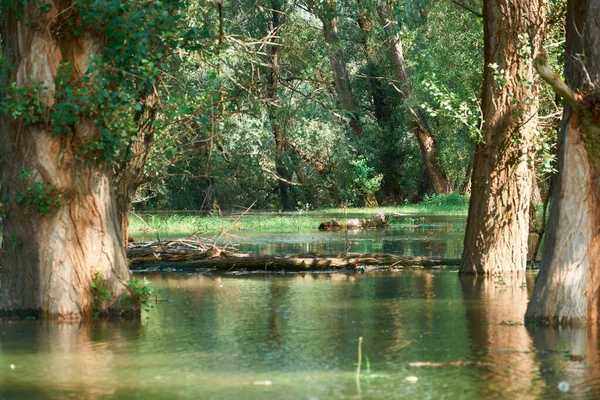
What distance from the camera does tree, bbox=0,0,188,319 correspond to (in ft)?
38.5

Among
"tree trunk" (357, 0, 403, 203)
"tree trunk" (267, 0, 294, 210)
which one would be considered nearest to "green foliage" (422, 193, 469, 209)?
"tree trunk" (357, 0, 403, 203)

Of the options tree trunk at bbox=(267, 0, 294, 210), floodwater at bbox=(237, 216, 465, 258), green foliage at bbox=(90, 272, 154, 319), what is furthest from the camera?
tree trunk at bbox=(267, 0, 294, 210)

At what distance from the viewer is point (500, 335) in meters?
11.1

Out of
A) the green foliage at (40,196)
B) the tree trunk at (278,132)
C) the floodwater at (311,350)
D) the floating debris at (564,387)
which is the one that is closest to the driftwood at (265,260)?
the tree trunk at (278,132)

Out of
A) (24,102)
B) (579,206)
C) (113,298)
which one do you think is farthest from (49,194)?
(579,206)

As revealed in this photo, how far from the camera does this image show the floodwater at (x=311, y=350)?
8.29m

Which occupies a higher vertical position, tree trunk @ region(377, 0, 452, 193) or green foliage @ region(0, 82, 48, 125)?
tree trunk @ region(377, 0, 452, 193)

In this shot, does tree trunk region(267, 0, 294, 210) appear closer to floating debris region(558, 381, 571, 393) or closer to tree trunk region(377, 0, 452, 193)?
tree trunk region(377, 0, 452, 193)

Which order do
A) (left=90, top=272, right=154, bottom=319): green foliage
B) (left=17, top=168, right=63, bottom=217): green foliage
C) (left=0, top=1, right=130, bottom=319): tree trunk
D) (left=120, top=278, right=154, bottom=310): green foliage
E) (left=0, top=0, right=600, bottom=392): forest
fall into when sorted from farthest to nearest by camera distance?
(left=120, top=278, right=154, bottom=310): green foliage < (left=90, top=272, right=154, bottom=319): green foliage < (left=0, top=1, right=130, bottom=319): tree trunk < (left=17, top=168, right=63, bottom=217): green foliage < (left=0, top=0, right=600, bottom=392): forest

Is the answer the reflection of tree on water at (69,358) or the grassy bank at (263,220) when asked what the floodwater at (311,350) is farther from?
the grassy bank at (263,220)

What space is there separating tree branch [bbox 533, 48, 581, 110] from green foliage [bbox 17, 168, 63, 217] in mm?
5620

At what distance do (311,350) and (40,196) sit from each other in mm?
3734

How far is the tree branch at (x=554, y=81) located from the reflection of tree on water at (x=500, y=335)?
2536 mm

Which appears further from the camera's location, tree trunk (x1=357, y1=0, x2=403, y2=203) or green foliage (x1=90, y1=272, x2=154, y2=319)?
tree trunk (x1=357, y1=0, x2=403, y2=203)
